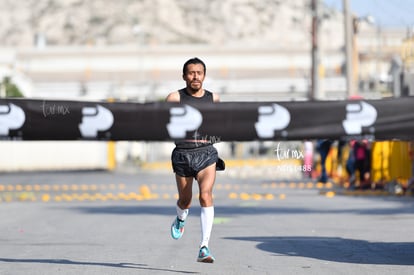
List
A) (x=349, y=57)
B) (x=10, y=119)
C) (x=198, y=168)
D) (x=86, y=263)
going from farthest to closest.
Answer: (x=349, y=57), (x=10, y=119), (x=86, y=263), (x=198, y=168)

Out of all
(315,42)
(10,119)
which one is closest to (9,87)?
(315,42)

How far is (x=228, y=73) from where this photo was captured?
407 feet

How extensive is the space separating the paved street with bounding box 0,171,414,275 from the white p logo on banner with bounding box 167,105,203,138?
1280 millimetres

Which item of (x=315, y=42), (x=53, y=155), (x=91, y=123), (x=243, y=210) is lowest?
(x=53, y=155)

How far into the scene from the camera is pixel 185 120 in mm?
11727

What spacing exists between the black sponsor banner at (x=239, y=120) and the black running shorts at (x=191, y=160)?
33.7 inches

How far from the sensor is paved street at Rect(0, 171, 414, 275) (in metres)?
11.1

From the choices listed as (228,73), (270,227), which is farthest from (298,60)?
(270,227)

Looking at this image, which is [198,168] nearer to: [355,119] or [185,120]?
[185,120]

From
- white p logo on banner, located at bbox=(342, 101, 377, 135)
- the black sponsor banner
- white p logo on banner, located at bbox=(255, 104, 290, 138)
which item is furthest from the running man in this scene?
white p logo on banner, located at bbox=(342, 101, 377, 135)

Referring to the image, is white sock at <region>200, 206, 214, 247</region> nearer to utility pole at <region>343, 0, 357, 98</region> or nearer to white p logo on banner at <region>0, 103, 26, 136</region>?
white p logo on banner at <region>0, 103, 26, 136</region>

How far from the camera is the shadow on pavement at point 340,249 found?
38.0 feet

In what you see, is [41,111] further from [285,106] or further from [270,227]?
[270,227]

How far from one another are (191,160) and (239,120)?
120cm
